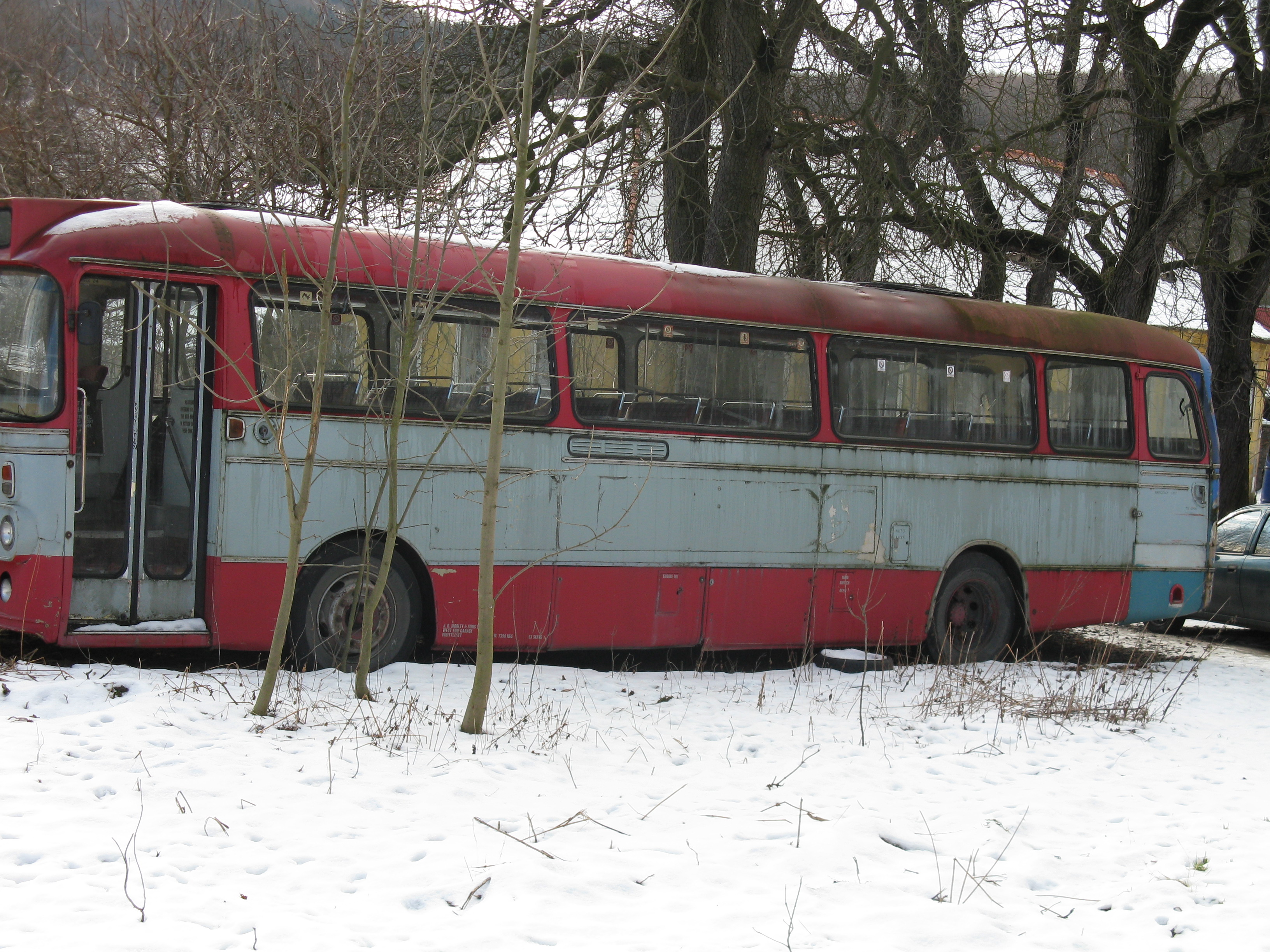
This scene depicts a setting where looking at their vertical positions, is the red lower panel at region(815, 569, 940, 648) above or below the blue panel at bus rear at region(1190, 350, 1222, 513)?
below

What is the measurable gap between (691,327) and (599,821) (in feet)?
14.4

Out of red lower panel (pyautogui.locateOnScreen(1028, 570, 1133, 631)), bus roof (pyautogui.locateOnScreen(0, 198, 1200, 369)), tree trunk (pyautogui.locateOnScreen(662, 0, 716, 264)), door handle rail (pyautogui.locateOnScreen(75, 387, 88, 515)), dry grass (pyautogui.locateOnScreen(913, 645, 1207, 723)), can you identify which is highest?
tree trunk (pyautogui.locateOnScreen(662, 0, 716, 264))

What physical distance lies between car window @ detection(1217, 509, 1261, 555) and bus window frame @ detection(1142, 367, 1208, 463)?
2027mm

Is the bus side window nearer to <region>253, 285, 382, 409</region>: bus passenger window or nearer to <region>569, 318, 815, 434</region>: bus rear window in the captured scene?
<region>569, 318, 815, 434</region>: bus rear window

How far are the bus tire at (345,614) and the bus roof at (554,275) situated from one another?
1.86m

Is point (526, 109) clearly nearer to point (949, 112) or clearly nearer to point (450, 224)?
point (450, 224)

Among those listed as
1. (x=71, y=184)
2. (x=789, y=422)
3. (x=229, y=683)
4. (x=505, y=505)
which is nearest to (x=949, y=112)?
(x=789, y=422)

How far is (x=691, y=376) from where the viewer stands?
8.37 meters

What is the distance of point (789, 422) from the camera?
8766 mm

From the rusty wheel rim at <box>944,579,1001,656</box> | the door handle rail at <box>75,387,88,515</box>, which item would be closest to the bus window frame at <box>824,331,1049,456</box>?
the rusty wheel rim at <box>944,579,1001,656</box>

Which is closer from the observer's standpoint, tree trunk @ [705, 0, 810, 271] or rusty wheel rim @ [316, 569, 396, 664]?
rusty wheel rim @ [316, 569, 396, 664]

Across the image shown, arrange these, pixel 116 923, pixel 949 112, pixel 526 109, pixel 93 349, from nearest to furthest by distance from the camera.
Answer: pixel 116 923
pixel 526 109
pixel 93 349
pixel 949 112

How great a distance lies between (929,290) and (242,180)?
9.91 m

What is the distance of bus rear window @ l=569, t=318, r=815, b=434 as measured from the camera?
8078 mm
